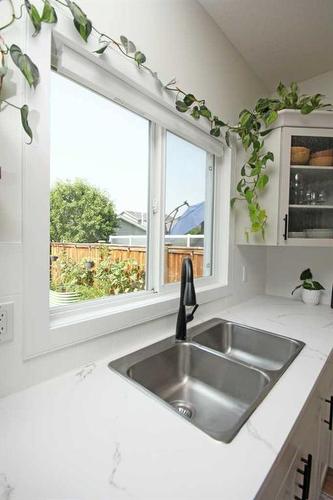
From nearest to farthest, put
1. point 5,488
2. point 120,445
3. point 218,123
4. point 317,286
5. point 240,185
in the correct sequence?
point 5,488
point 120,445
point 218,123
point 240,185
point 317,286

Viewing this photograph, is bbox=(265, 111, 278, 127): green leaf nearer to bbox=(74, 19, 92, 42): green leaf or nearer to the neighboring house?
the neighboring house

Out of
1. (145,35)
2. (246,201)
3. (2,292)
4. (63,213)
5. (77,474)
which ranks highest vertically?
(145,35)

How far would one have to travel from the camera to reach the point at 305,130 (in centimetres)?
159

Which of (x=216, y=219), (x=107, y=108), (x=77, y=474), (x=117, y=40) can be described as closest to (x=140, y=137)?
(x=107, y=108)

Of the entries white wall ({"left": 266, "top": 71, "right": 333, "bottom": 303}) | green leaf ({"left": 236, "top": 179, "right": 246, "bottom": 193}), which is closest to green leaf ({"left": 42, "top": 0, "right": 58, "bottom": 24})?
green leaf ({"left": 236, "top": 179, "right": 246, "bottom": 193})

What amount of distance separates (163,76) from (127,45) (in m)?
0.24

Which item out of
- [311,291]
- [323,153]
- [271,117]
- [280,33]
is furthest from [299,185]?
[280,33]

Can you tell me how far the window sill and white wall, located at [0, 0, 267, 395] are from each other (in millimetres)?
40

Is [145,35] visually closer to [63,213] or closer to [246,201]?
[63,213]

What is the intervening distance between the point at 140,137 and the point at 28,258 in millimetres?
792

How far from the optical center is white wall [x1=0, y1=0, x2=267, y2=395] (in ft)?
2.35

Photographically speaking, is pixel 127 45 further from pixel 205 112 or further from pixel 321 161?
pixel 321 161

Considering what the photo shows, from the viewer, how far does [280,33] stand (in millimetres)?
1565

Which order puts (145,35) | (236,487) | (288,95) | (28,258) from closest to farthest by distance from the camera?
(236,487) < (28,258) < (145,35) < (288,95)
